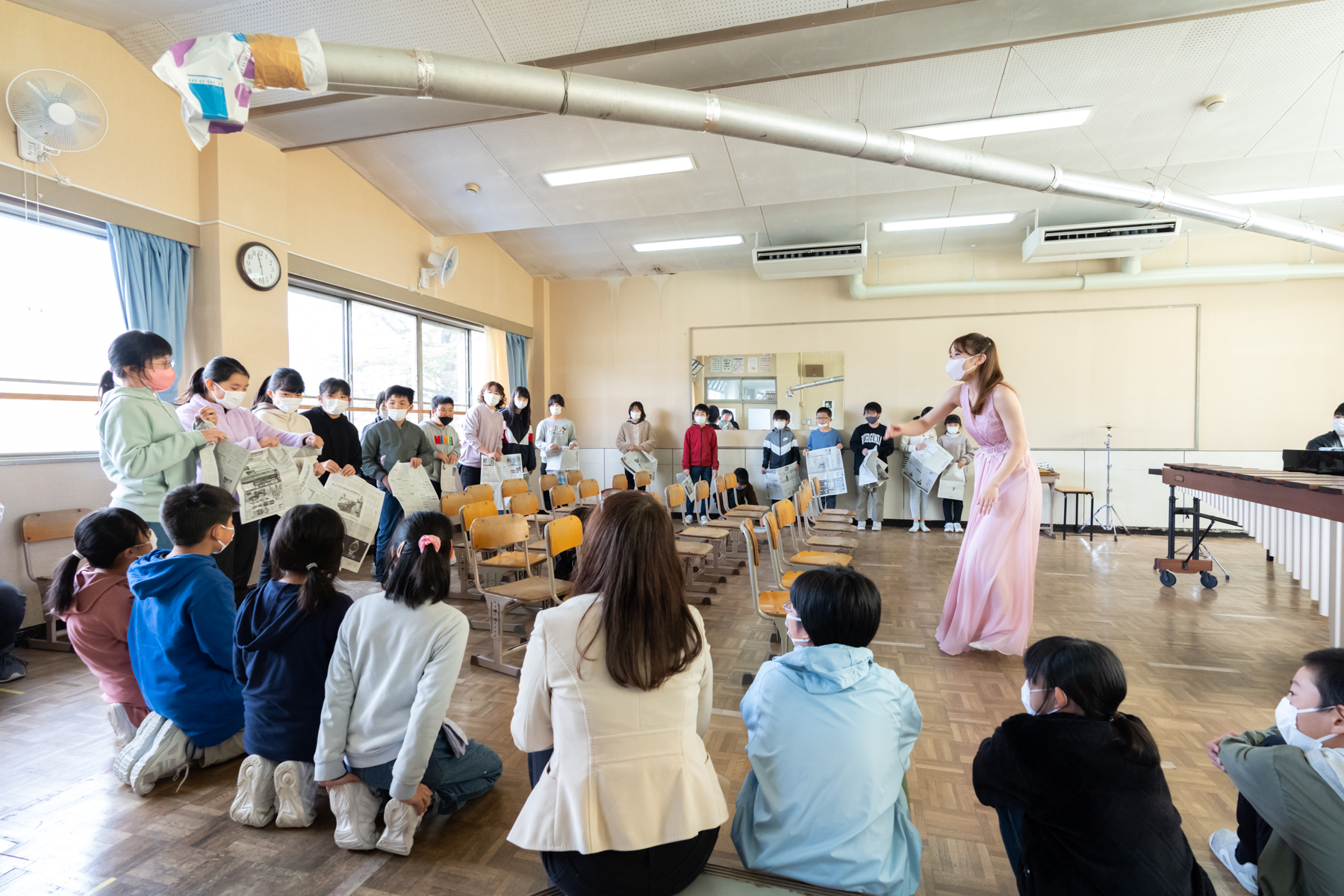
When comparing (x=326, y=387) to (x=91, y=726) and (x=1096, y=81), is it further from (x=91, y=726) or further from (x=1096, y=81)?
(x=1096, y=81)

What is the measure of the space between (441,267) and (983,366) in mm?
5725

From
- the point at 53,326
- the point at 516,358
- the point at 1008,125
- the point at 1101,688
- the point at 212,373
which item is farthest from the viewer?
the point at 516,358

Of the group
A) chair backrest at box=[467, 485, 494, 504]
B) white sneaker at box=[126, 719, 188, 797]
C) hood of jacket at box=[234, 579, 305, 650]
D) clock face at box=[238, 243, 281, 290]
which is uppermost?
clock face at box=[238, 243, 281, 290]

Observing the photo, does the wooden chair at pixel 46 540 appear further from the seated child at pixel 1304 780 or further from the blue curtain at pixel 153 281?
the seated child at pixel 1304 780

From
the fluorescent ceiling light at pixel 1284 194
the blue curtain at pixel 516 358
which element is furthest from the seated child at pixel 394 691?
the fluorescent ceiling light at pixel 1284 194

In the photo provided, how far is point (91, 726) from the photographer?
261 cm

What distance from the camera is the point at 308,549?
6.14 feet

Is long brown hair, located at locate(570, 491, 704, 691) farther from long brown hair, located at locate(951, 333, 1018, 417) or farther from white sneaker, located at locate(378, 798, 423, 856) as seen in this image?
long brown hair, located at locate(951, 333, 1018, 417)

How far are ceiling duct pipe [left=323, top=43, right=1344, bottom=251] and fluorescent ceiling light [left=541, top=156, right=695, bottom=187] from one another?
149 centimetres

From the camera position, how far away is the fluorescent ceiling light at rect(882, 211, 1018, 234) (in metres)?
6.63

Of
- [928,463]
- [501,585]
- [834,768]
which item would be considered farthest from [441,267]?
[834,768]

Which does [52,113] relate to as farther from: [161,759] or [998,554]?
[998,554]

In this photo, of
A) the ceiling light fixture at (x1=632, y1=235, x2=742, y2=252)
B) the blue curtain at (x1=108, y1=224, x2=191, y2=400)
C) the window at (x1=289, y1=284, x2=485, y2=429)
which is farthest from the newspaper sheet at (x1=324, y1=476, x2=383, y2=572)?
the ceiling light fixture at (x1=632, y1=235, x2=742, y2=252)

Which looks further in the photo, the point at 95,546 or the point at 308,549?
the point at 95,546
